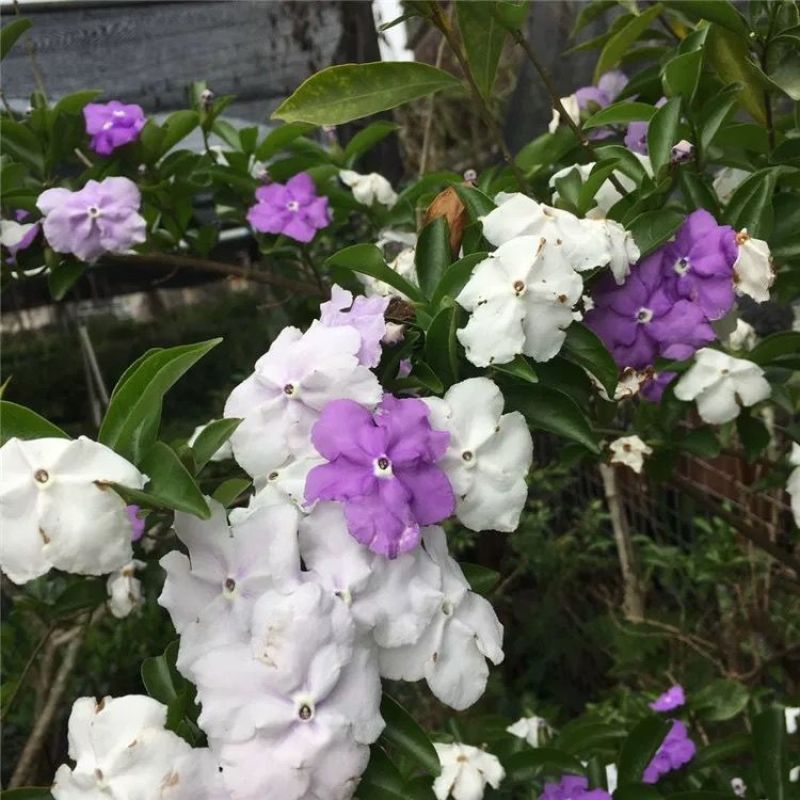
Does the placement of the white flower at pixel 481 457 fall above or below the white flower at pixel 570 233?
below

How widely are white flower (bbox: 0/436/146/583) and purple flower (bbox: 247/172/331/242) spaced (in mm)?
856

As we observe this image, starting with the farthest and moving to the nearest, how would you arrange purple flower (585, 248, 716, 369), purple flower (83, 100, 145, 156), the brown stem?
purple flower (83, 100, 145, 156) < the brown stem < purple flower (585, 248, 716, 369)

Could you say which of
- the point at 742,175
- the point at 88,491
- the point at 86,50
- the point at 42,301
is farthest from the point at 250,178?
the point at 42,301

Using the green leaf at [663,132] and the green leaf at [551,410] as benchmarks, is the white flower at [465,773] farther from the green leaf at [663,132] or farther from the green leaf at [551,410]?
the green leaf at [663,132]

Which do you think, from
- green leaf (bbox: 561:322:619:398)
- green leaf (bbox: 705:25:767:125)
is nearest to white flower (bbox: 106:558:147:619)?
green leaf (bbox: 561:322:619:398)

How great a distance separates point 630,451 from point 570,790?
1.29ft

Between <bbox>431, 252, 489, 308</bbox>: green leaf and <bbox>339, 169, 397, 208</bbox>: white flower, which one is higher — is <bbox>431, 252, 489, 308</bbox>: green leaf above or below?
above

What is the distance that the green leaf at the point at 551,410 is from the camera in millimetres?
684

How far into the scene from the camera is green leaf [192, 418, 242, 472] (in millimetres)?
614

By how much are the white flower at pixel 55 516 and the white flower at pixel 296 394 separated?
0.11 meters

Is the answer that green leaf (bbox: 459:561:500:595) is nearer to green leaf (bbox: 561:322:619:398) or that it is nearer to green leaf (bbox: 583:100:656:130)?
green leaf (bbox: 561:322:619:398)

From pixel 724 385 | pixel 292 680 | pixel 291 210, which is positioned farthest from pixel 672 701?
pixel 292 680

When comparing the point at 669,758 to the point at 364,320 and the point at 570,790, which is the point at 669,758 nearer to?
the point at 570,790

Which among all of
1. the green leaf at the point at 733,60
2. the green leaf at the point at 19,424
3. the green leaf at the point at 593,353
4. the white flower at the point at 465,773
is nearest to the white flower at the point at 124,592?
the white flower at the point at 465,773
